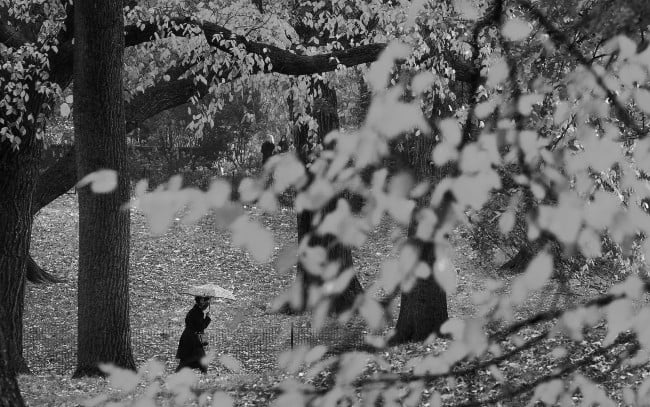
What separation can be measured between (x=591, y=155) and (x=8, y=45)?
8.80 metres

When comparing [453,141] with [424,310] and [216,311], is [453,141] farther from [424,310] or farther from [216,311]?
[216,311]

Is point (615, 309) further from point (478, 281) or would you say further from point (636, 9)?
point (478, 281)

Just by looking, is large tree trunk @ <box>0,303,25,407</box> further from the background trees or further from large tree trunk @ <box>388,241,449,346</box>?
large tree trunk @ <box>388,241,449,346</box>

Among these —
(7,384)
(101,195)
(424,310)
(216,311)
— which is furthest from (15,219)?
(216,311)

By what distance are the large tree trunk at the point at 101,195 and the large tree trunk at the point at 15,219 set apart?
92cm

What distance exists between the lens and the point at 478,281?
754 inches

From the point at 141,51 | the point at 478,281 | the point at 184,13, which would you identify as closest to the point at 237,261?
the point at 478,281

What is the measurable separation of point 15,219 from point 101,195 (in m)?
1.43

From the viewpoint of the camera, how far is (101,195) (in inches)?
331

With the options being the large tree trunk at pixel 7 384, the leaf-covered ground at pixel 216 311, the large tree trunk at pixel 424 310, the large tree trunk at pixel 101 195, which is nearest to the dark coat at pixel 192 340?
the leaf-covered ground at pixel 216 311

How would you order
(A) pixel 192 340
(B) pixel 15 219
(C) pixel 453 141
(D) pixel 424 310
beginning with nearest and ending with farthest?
(C) pixel 453 141 < (B) pixel 15 219 < (A) pixel 192 340 < (D) pixel 424 310

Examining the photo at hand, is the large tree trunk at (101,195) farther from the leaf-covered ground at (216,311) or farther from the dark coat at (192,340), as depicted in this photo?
the dark coat at (192,340)

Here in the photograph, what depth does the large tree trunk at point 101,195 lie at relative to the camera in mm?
8266

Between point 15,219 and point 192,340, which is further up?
point 15,219
